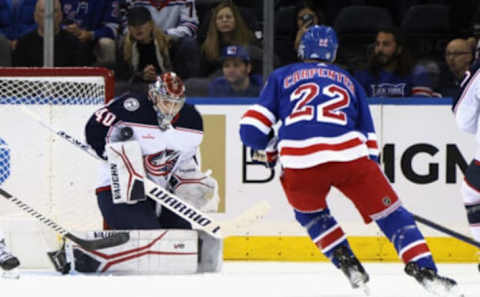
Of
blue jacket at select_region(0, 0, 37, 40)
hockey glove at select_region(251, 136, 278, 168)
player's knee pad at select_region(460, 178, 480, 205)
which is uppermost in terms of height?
blue jacket at select_region(0, 0, 37, 40)

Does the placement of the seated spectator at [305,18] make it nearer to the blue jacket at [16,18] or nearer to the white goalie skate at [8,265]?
the blue jacket at [16,18]

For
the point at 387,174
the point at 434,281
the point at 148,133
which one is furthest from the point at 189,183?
the point at 434,281

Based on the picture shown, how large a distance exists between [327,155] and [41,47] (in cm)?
246

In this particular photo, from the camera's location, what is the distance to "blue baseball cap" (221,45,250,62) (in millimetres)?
5844

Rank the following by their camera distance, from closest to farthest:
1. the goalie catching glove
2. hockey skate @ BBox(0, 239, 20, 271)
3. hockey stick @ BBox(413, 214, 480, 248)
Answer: hockey stick @ BBox(413, 214, 480, 248) < hockey skate @ BBox(0, 239, 20, 271) < the goalie catching glove

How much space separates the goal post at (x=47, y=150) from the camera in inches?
206

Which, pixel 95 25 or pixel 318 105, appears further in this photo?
pixel 95 25

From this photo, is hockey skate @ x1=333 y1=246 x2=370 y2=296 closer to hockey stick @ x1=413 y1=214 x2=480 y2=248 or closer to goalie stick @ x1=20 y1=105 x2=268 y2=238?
hockey stick @ x1=413 y1=214 x2=480 y2=248

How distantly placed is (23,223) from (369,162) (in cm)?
202

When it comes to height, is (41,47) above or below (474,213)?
above

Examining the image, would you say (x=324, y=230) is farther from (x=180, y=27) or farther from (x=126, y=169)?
(x=180, y=27)

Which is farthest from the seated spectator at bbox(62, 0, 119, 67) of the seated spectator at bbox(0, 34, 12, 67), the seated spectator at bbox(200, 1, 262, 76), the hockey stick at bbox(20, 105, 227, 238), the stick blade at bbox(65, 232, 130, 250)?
the stick blade at bbox(65, 232, 130, 250)

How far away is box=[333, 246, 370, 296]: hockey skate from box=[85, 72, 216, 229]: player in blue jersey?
1.35 m

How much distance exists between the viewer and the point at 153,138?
16.3ft
